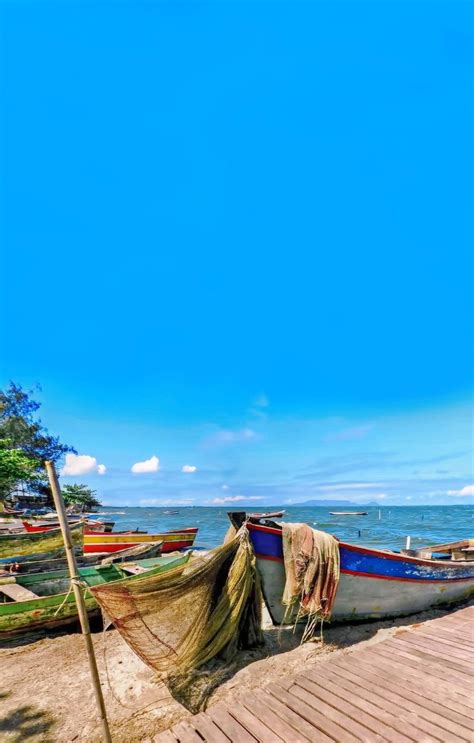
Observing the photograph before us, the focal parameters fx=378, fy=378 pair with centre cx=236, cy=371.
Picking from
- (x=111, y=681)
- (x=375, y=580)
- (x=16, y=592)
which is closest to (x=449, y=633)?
(x=375, y=580)

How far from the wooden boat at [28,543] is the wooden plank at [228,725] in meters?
13.8

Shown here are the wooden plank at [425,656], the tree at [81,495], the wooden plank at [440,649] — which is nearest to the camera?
the wooden plank at [425,656]

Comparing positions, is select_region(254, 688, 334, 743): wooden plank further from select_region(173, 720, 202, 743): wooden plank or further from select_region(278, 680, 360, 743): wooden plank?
select_region(173, 720, 202, 743): wooden plank

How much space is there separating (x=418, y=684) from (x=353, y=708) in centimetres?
109

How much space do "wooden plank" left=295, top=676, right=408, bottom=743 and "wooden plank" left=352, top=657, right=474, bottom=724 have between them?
1.93 ft

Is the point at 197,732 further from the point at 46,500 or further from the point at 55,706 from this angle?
the point at 46,500

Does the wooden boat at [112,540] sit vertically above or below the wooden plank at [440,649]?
below

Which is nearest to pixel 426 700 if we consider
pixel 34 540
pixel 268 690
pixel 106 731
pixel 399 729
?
pixel 399 729

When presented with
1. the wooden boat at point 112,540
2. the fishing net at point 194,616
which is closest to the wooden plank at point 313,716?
the fishing net at point 194,616

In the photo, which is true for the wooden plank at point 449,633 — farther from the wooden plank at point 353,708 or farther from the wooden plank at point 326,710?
the wooden plank at point 326,710

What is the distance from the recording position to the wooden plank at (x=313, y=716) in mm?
3774

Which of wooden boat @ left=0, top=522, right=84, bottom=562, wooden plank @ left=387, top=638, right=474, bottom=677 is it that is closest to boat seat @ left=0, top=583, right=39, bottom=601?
wooden plank @ left=387, top=638, right=474, bottom=677

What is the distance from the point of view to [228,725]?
402cm

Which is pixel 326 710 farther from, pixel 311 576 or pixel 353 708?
pixel 311 576
